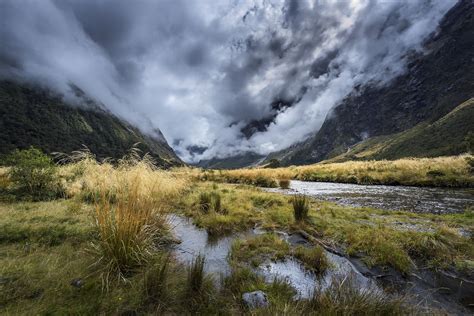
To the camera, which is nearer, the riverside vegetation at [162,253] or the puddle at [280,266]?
the riverside vegetation at [162,253]

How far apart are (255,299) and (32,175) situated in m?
15.4

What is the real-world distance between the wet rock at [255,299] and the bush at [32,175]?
1381 cm

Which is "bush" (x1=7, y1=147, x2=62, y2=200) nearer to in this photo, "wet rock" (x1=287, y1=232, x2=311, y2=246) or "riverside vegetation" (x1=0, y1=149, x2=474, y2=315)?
"riverside vegetation" (x1=0, y1=149, x2=474, y2=315)

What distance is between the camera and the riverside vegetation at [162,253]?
4012 millimetres

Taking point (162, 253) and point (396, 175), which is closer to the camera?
point (162, 253)

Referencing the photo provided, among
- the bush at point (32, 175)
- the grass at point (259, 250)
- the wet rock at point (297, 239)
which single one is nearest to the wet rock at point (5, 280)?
the grass at point (259, 250)

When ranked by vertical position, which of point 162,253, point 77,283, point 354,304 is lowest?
point 354,304

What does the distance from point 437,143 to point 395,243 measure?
150 metres

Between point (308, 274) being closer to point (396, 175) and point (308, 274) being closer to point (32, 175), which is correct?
point (32, 175)

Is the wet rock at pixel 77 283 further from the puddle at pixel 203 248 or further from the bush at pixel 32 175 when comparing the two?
the bush at pixel 32 175

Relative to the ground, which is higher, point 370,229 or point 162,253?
point 162,253

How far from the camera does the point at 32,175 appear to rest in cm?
1418

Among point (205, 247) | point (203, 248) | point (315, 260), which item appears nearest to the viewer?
point (315, 260)

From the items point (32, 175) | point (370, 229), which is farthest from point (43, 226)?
point (370, 229)
